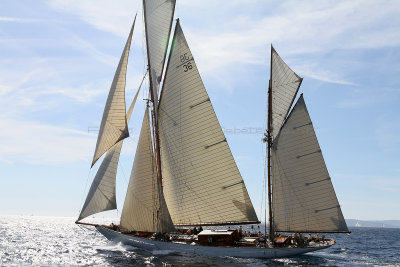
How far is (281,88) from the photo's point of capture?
4000 centimetres

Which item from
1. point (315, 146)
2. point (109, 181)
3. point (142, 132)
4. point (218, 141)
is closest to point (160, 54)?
point (142, 132)

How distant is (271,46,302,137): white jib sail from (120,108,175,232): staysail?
12802mm

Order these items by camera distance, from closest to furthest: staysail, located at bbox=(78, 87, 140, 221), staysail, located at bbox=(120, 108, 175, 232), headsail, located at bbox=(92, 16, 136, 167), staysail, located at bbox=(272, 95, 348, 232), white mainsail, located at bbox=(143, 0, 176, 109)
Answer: headsail, located at bbox=(92, 16, 136, 167) → staysail, located at bbox=(120, 108, 175, 232) → staysail, located at bbox=(272, 95, 348, 232) → staysail, located at bbox=(78, 87, 140, 221) → white mainsail, located at bbox=(143, 0, 176, 109)

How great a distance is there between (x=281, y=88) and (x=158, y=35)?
43.7ft

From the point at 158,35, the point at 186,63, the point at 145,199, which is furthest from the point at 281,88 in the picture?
the point at 145,199

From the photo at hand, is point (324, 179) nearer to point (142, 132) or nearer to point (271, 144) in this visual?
point (271, 144)

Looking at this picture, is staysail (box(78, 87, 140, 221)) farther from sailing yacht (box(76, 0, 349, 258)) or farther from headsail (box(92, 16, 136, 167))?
headsail (box(92, 16, 136, 167))

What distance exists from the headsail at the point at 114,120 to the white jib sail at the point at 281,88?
14.8 meters

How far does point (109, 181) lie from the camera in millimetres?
37250

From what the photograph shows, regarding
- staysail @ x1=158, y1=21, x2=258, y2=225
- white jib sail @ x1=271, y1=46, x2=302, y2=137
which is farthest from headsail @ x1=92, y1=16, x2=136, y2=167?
white jib sail @ x1=271, y1=46, x2=302, y2=137

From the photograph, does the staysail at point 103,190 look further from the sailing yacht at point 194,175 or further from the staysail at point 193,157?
the staysail at point 193,157

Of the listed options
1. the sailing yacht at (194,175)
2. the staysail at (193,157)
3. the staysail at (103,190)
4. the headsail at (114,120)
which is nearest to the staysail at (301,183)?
the sailing yacht at (194,175)

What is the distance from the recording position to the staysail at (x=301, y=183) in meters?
37.2

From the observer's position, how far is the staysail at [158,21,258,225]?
36844mm
